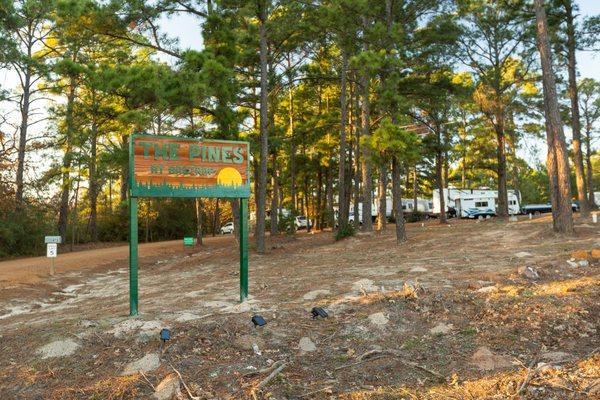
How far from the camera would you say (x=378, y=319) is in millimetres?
5699

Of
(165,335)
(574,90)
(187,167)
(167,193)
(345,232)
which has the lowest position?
(165,335)

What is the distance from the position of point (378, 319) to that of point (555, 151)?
32.7ft

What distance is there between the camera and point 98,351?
5.09 metres

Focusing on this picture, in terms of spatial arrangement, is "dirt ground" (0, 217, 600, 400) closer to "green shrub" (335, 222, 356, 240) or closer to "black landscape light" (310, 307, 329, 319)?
"black landscape light" (310, 307, 329, 319)

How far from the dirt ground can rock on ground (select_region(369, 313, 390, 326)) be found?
21mm

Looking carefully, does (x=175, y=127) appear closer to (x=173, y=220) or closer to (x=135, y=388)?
(x=173, y=220)

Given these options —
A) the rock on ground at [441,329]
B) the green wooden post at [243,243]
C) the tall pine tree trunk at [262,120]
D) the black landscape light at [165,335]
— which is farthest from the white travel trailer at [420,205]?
the black landscape light at [165,335]

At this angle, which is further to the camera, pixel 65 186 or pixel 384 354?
pixel 65 186

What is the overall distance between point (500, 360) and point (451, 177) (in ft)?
138

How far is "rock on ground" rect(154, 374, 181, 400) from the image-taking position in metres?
4.10

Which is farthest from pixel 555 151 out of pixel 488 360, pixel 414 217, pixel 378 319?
pixel 414 217

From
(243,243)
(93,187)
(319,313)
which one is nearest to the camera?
(319,313)

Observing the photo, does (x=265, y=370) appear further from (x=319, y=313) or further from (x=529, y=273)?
(x=529, y=273)

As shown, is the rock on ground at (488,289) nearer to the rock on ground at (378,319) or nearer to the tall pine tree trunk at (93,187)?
the rock on ground at (378,319)
